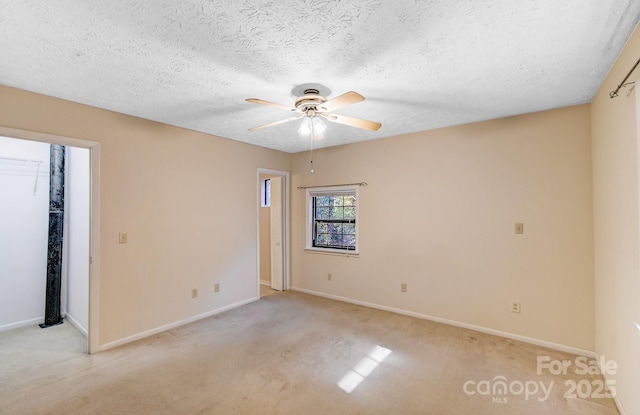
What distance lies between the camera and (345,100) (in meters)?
2.03

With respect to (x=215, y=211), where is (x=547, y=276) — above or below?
below

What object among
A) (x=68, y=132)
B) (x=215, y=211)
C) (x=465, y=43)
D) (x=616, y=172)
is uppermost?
(x=465, y=43)

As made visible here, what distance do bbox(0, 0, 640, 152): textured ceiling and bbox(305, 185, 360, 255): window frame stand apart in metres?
1.73

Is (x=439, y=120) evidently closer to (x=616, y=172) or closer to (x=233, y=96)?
(x=616, y=172)

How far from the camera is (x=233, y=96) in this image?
2561 mm

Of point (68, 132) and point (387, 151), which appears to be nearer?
point (68, 132)

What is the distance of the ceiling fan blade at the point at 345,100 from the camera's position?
1903mm

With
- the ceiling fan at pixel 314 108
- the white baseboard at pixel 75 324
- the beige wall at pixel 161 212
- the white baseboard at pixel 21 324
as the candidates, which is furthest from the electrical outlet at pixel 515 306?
the white baseboard at pixel 21 324

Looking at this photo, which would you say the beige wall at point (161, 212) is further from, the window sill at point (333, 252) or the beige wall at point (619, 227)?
the beige wall at point (619, 227)

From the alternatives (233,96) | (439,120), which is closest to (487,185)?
(439,120)

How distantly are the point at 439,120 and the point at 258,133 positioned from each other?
7.36ft

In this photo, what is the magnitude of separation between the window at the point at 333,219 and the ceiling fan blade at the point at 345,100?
227 cm

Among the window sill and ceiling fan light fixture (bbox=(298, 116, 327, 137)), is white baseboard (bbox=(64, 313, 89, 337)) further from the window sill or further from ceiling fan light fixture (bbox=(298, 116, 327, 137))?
ceiling fan light fixture (bbox=(298, 116, 327, 137))

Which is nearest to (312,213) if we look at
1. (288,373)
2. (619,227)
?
(288,373)
